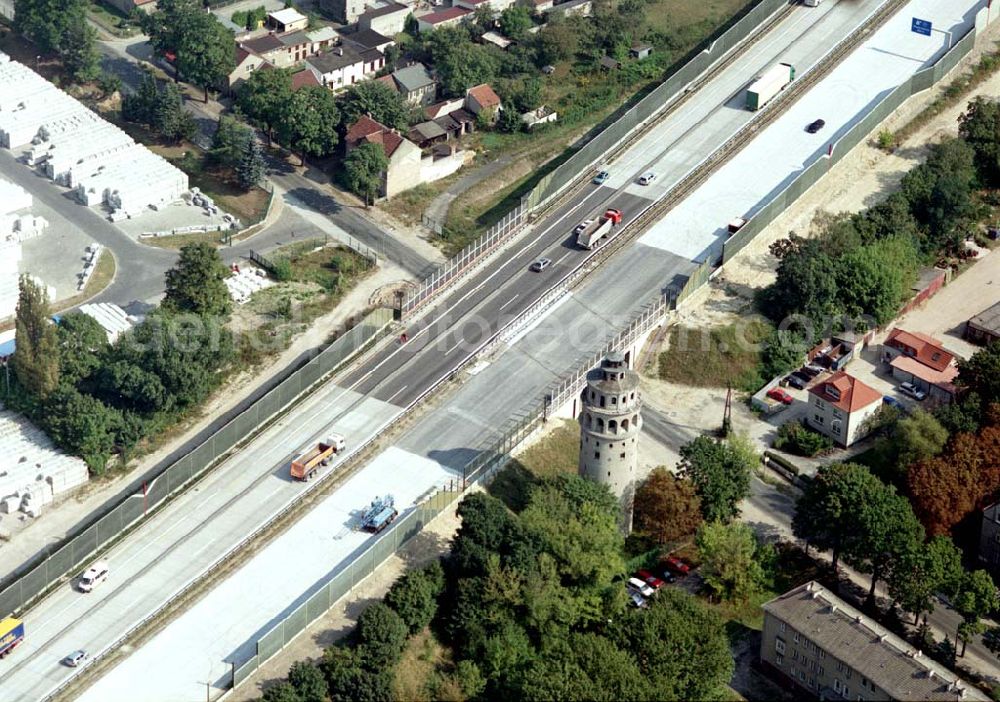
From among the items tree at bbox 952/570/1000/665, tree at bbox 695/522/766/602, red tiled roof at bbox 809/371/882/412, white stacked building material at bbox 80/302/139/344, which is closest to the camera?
tree at bbox 952/570/1000/665

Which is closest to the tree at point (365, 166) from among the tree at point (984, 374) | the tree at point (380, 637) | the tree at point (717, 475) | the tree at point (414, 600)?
the tree at point (717, 475)

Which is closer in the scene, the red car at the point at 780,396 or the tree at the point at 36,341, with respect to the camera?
the tree at the point at 36,341

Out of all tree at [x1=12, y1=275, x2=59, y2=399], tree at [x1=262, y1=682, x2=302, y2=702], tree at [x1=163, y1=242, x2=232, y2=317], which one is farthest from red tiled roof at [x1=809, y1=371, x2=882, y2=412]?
tree at [x1=12, y1=275, x2=59, y2=399]

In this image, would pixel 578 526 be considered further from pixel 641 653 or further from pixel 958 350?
pixel 958 350

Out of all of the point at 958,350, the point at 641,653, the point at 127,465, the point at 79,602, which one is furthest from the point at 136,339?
the point at 958,350

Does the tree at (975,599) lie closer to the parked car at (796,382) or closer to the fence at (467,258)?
the parked car at (796,382)

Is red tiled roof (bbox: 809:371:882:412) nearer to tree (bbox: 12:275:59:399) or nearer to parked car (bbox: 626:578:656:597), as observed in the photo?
parked car (bbox: 626:578:656:597)
